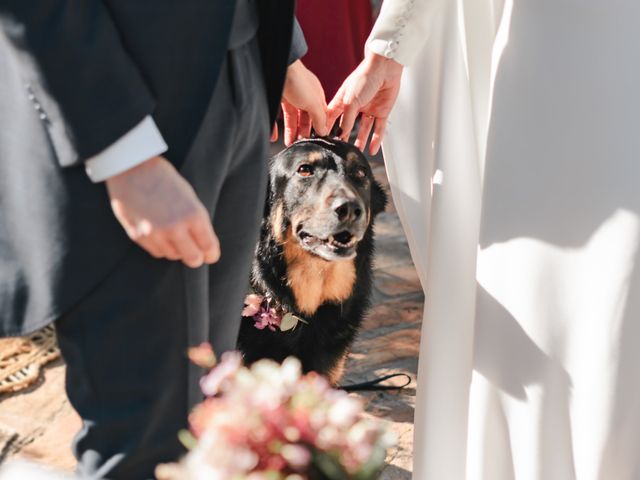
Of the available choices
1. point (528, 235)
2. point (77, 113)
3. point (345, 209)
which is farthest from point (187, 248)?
point (345, 209)

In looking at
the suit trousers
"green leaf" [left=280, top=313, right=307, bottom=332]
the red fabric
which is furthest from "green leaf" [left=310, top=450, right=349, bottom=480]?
the red fabric

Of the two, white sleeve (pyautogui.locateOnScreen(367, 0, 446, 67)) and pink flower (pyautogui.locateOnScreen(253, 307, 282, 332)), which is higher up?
white sleeve (pyautogui.locateOnScreen(367, 0, 446, 67))

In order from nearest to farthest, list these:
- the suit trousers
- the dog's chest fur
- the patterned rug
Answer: the suit trousers
the dog's chest fur
the patterned rug

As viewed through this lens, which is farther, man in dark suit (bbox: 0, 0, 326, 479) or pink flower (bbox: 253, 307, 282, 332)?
pink flower (bbox: 253, 307, 282, 332)

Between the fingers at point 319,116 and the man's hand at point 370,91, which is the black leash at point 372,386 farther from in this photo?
the fingers at point 319,116

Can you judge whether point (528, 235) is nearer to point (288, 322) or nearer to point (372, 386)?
point (288, 322)

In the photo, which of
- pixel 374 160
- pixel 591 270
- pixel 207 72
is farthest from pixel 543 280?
pixel 374 160

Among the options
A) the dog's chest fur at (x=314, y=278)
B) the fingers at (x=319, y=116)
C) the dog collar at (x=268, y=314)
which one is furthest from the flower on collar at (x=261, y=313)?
the fingers at (x=319, y=116)

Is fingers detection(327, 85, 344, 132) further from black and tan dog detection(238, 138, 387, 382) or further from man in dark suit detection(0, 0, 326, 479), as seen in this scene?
man in dark suit detection(0, 0, 326, 479)

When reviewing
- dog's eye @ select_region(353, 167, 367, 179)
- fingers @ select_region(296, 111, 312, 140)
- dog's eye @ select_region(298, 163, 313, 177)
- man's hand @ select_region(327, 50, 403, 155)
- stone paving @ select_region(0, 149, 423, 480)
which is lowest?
stone paving @ select_region(0, 149, 423, 480)

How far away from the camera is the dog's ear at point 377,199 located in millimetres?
3191

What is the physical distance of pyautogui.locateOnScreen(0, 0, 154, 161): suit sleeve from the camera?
103cm

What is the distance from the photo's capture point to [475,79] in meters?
2.03

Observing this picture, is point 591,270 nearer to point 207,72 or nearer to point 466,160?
point 466,160
